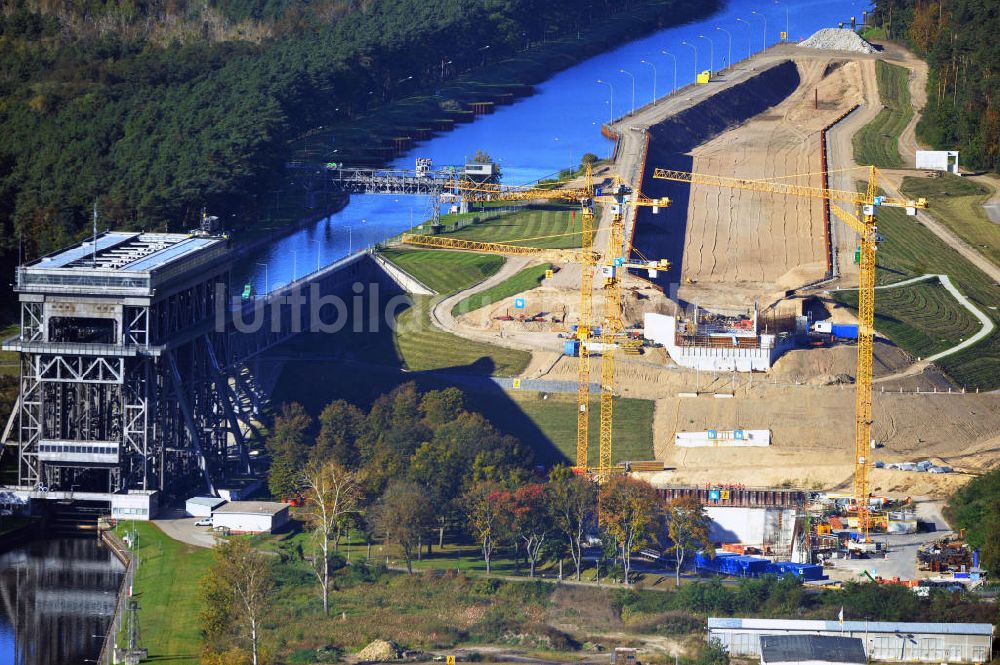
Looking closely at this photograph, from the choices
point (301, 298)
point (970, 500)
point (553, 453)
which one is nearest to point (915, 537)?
point (970, 500)

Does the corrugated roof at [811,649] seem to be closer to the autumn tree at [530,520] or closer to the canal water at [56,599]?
the autumn tree at [530,520]

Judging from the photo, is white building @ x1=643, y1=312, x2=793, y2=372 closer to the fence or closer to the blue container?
the blue container

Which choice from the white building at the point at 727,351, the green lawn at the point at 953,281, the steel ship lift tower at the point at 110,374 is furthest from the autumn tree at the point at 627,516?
the green lawn at the point at 953,281

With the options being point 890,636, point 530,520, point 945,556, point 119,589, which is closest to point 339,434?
point 530,520

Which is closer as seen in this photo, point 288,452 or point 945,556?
point 945,556

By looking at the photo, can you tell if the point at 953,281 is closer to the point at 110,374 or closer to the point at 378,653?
the point at 110,374

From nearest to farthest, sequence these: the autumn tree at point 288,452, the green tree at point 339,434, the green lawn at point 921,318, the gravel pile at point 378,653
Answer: the gravel pile at point 378,653, the autumn tree at point 288,452, the green tree at point 339,434, the green lawn at point 921,318

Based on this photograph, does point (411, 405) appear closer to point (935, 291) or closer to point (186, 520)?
point (186, 520)
